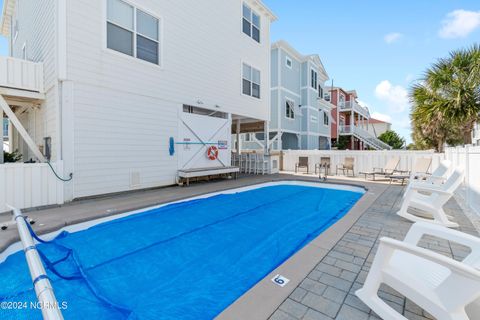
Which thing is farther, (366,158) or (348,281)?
(366,158)

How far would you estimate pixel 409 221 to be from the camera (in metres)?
4.41

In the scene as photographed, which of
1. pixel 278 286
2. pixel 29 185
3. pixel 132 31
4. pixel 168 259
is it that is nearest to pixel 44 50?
pixel 132 31

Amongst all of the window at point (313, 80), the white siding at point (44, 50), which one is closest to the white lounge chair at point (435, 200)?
the white siding at point (44, 50)

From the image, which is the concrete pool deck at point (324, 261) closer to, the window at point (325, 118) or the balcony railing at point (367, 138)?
the window at point (325, 118)

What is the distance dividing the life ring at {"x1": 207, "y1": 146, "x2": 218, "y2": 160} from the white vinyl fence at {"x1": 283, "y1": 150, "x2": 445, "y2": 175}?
554 cm

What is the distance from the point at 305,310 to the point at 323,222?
324 centimetres

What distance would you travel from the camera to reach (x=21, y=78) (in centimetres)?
622

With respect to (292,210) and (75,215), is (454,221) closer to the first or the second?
(292,210)

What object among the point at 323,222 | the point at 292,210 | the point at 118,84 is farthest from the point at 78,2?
the point at 323,222

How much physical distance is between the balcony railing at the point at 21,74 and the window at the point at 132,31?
2.15 metres

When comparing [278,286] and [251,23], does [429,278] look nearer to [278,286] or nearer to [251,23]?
[278,286]

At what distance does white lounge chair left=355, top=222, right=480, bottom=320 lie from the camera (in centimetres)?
151

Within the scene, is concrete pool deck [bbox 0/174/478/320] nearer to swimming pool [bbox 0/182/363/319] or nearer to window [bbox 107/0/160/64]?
swimming pool [bbox 0/182/363/319]

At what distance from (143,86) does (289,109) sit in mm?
13897
